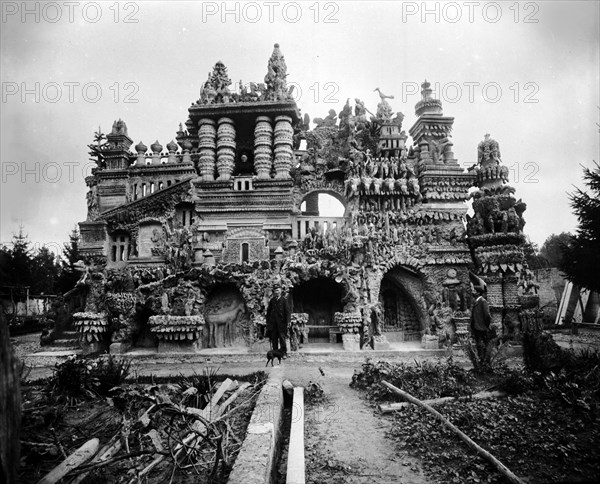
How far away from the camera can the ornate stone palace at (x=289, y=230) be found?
51.5ft

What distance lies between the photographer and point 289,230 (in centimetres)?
1852

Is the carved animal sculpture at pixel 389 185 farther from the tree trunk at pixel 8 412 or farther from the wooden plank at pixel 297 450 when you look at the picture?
the tree trunk at pixel 8 412

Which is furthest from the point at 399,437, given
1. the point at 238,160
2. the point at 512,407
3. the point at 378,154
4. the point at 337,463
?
the point at 238,160

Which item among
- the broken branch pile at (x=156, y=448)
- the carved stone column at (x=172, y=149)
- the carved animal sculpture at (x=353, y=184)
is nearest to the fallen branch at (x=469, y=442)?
the broken branch pile at (x=156, y=448)

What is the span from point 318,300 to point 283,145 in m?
8.07

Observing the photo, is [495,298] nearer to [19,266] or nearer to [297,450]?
[297,450]

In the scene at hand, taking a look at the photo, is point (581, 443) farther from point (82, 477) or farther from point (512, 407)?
point (82, 477)

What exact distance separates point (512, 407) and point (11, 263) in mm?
28507

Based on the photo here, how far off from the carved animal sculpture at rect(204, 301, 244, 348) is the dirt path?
8.50 meters

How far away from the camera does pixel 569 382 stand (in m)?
7.09

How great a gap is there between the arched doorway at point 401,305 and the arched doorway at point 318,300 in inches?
85.2

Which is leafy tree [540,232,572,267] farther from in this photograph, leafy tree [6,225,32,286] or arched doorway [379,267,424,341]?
leafy tree [6,225,32,286]

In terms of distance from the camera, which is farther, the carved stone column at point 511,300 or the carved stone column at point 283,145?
the carved stone column at point 283,145

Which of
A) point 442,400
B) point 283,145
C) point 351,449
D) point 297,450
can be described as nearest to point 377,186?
point 283,145
